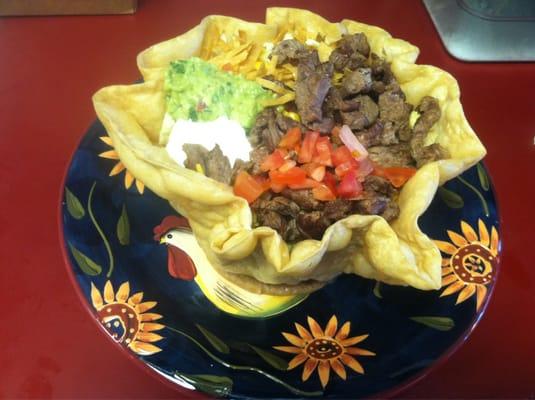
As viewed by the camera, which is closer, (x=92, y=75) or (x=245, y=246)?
(x=245, y=246)

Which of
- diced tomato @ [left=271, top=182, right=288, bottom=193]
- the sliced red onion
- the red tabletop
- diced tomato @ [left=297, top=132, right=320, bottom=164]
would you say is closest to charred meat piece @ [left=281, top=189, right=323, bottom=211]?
diced tomato @ [left=271, top=182, right=288, bottom=193]

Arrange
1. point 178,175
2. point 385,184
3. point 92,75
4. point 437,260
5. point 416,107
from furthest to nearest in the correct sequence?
point 92,75
point 416,107
point 385,184
point 178,175
point 437,260

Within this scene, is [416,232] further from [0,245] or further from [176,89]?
[0,245]

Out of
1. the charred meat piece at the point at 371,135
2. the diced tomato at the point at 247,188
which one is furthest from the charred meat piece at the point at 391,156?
the diced tomato at the point at 247,188

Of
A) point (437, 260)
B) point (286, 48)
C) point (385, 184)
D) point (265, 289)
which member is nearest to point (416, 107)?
point (385, 184)

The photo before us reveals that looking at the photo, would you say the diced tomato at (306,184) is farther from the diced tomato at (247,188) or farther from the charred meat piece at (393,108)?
the charred meat piece at (393,108)

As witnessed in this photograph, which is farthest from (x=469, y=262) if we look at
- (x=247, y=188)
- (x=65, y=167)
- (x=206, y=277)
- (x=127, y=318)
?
(x=65, y=167)
